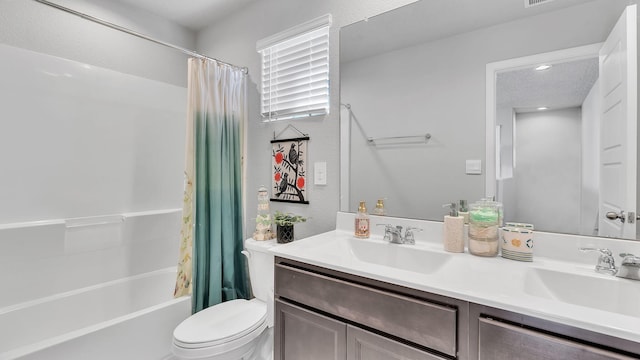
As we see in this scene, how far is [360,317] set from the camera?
3.17ft

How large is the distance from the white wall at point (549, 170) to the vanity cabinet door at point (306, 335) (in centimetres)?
86

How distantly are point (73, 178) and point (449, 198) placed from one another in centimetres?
244

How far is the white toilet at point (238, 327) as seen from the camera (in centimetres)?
134

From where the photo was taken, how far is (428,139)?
1.38 metres

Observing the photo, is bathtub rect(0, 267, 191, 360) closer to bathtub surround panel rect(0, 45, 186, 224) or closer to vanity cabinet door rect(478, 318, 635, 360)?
bathtub surround panel rect(0, 45, 186, 224)

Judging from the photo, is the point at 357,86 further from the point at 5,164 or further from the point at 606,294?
the point at 5,164

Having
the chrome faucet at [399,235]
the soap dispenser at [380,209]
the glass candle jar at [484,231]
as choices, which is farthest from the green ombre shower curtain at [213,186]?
the glass candle jar at [484,231]

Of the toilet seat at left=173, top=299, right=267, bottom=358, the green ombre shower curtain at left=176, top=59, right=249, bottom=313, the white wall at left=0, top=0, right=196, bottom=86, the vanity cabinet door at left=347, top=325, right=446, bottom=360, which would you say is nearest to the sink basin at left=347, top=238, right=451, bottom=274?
the vanity cabinet door at left=347, top=325, right=446, bottom=360

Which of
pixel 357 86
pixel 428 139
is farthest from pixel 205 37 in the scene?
pixel 428 139

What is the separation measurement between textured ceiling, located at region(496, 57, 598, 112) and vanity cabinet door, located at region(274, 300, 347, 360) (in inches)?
44.8

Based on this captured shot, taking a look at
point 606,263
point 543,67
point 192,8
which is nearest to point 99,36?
point 192,8

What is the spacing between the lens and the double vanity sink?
658mm

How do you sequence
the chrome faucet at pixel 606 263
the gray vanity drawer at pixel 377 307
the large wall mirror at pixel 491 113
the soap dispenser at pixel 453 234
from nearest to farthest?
the gray vanity drawer at pixel 377 307 < the chrome faucet at pixel 606 263 < the large wall mirror at pixel 491 113 < the soap dispenser at pixel 453 234

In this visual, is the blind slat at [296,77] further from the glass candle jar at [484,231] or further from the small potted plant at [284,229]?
the glass candle jar at [484,231]
